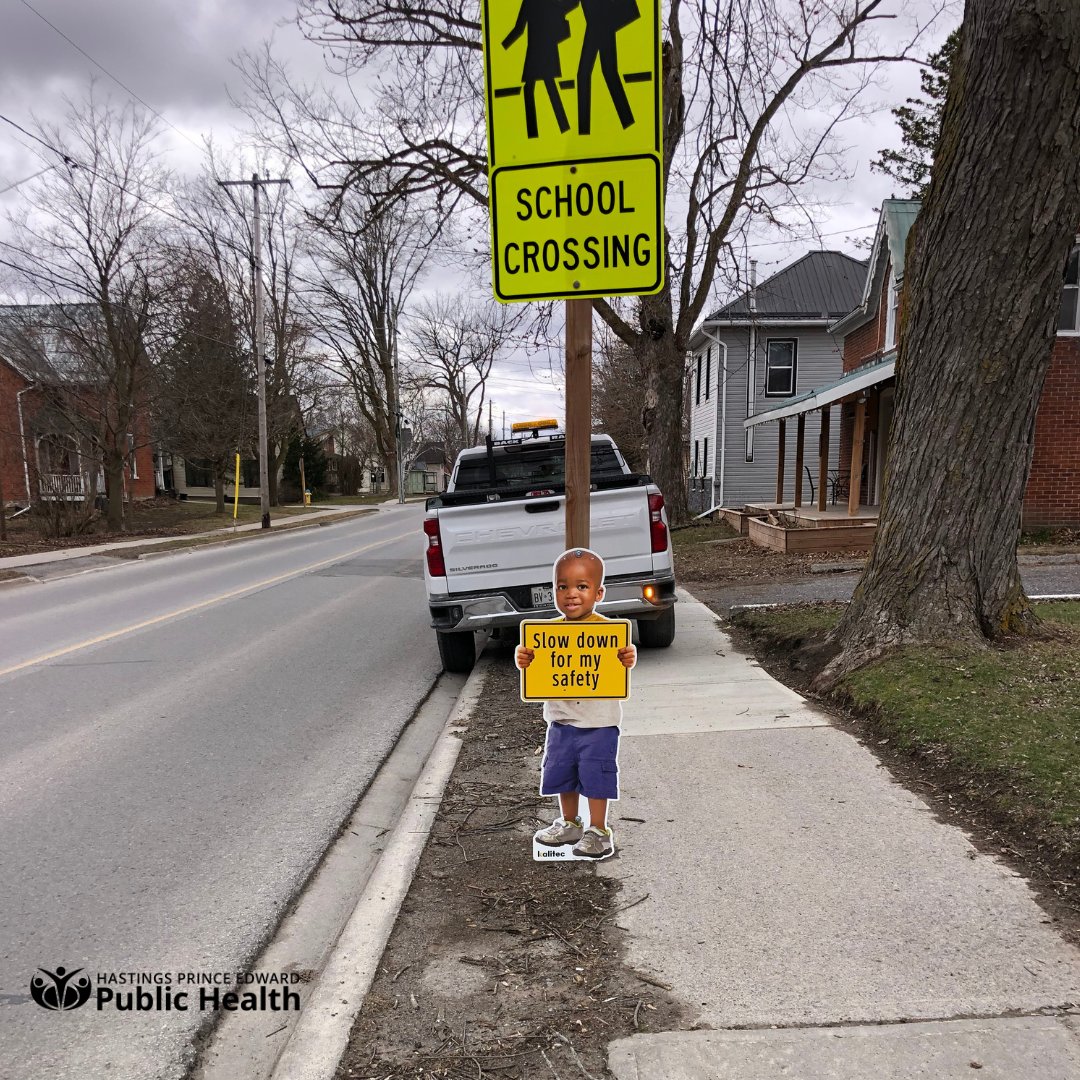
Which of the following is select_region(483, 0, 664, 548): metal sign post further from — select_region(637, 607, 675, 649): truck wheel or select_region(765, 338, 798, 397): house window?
select_region(765, 338, 798, 397): house window

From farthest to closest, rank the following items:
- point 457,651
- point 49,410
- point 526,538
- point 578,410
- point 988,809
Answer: point 49,410 < point 457,651 < point 526,538 < point 988,809 < point 578,410

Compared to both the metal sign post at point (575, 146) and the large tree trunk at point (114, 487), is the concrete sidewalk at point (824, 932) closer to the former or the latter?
the metal sign post at point (575, 146)

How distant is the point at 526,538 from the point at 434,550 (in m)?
0.76

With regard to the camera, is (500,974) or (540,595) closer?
(500,974)

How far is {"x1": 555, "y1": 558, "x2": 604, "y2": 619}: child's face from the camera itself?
9.66ft

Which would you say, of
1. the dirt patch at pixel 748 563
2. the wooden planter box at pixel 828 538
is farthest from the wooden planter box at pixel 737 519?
the wooden planter box at pixel 828 538

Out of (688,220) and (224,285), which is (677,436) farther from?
(224,285)

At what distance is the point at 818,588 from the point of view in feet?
34.5

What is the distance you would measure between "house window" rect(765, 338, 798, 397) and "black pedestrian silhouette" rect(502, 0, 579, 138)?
83.6 ft

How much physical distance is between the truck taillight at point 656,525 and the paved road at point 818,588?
3.09 m

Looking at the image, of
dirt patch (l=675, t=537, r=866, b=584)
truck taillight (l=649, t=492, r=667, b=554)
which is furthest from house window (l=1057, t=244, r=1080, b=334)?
truck taillight (l=649, t=492, r=667, b=554)

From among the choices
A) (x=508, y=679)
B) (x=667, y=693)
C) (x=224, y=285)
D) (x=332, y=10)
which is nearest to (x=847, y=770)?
(x=667, y=693)

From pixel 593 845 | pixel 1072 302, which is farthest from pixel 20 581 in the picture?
pixel 1072 302

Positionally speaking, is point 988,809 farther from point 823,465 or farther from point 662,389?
point 823,465
